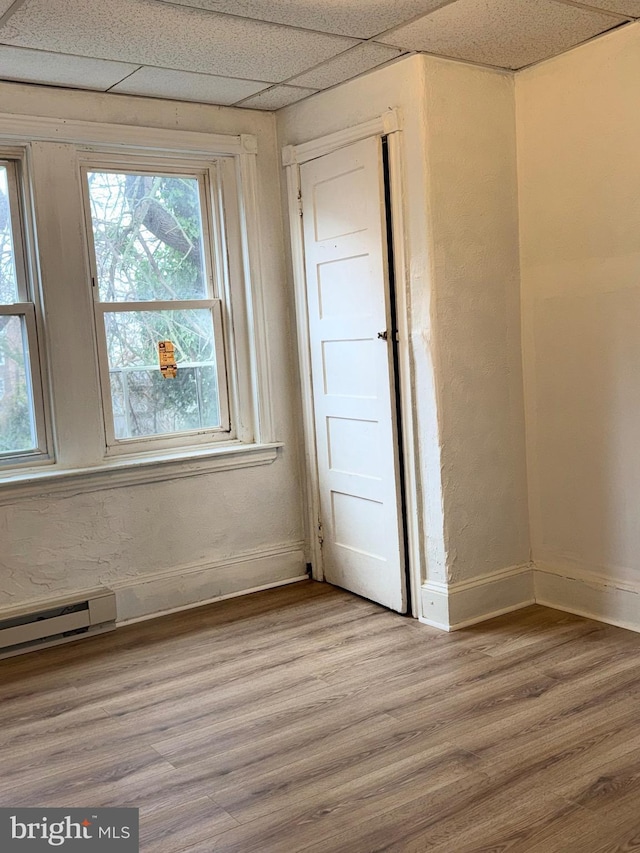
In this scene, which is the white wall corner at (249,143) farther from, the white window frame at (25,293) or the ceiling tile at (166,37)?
the white window frame at (25,293)

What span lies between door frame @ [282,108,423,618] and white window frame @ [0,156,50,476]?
1.28 m

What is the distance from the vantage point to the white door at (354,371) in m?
3.85

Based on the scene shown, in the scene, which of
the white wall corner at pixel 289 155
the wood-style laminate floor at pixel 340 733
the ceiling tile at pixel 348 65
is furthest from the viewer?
the white wall corner at pixel 289 155

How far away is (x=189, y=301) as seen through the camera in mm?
4250

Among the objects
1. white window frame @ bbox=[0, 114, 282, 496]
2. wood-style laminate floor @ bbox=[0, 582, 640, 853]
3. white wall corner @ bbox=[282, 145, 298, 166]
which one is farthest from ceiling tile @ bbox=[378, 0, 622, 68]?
wood-style laminate floor @ bbox=[0, 582, 640, 853]

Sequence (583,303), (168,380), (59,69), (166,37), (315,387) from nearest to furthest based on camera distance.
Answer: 1. (166,37)
2. (59,69)
3. (583,303)
4. (168,380)
5. (315,387)

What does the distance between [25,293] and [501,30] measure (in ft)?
7.56

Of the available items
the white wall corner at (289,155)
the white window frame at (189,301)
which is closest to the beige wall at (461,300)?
the white wall corner at (289,155)

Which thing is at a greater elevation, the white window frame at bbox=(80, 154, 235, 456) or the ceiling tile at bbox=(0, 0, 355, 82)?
the ceiling tile at bbox=(0, 0, 355, 82)

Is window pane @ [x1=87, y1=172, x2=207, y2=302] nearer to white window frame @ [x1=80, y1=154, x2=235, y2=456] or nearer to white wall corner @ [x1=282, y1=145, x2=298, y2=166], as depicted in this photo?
white window frame @ [x1=80, y1=154, x2=235, y2=456]

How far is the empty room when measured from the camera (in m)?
3.04

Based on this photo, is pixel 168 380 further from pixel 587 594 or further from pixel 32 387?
pixel 587 594

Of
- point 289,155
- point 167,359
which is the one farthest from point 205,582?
point 289,155

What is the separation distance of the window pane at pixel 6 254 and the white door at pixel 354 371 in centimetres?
139
